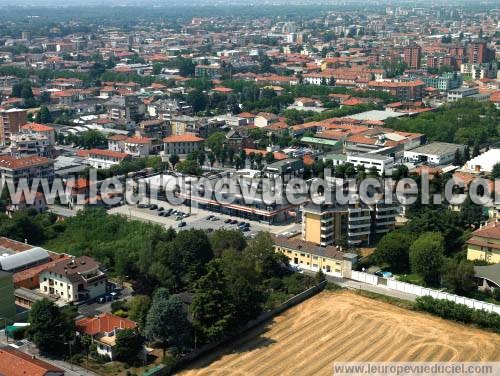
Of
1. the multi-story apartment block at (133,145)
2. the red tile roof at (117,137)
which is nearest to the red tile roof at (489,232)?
the multi-story apartment block at (133,145)

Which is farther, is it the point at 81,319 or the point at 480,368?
the point at 81,319

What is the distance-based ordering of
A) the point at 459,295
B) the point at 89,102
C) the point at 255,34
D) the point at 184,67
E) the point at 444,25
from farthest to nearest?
the point at 444,25 → the point at 255,34 → the point at 184,67 → the point at 89,102 → the point at 459,295

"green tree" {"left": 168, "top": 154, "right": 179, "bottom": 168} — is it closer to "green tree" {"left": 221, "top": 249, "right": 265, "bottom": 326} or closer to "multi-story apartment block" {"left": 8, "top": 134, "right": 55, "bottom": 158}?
"multi-story apartment block" {"left": 8, "top": 134, "right": 55, "bottom": 158}

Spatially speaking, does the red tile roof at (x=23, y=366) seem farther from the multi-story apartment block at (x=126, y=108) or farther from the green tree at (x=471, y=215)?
the multi-story apartment block at (x=126, y=108)

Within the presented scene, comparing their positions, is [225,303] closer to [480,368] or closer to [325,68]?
[480,368]

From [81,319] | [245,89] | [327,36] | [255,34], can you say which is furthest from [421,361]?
[255,34]

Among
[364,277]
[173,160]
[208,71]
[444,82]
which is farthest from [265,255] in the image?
[208,71]
